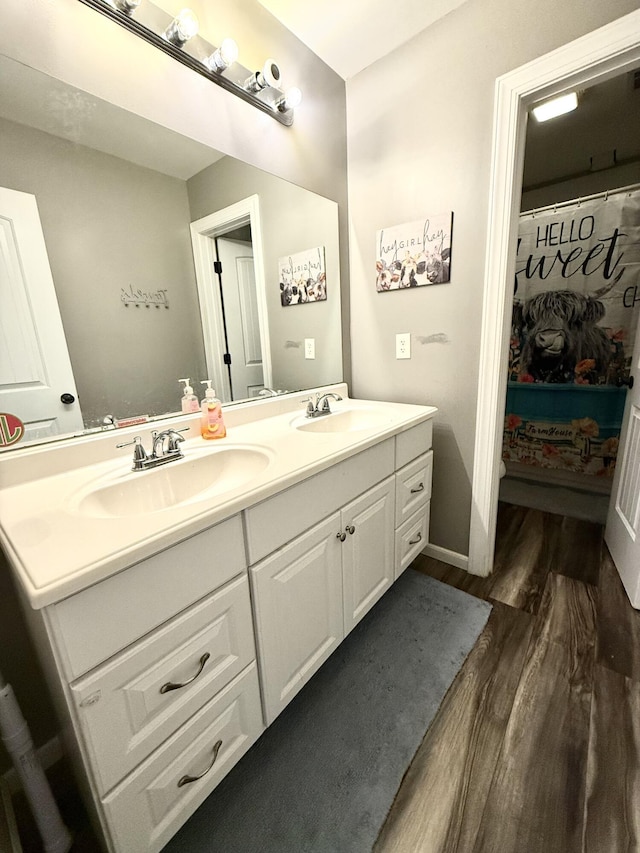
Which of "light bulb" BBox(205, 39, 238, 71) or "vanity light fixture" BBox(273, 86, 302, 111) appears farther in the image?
"vanity light fixture" BBox(273, 86, 302, 111)

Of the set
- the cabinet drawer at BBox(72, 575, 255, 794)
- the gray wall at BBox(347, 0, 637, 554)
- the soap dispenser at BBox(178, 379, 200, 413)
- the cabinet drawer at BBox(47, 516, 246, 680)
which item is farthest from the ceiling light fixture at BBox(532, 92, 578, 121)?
the cabinet drawer at BBox(72, 575, 255, 794)

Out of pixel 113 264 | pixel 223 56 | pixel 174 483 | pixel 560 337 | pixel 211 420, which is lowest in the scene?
pixel 174 483

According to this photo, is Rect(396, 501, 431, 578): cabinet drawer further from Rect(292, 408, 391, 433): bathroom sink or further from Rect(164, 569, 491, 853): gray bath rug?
Rect(292, 408, 391, 433): bathroom sink

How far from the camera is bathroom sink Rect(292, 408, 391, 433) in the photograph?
1.42 meters

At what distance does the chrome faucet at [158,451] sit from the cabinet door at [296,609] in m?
0.41

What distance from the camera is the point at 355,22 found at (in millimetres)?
1325

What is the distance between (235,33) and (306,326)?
3.34 feet

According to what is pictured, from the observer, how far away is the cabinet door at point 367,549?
1134mm

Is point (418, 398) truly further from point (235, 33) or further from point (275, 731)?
point (235, 33)

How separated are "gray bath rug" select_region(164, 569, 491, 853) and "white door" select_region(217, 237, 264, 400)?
1.11 metres

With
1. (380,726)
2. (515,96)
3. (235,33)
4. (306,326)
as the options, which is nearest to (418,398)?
(306,326)

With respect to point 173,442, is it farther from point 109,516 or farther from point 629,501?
point 629,501

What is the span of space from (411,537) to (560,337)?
Result: 1848mm

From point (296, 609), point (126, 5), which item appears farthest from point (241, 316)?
point (296, 609)
